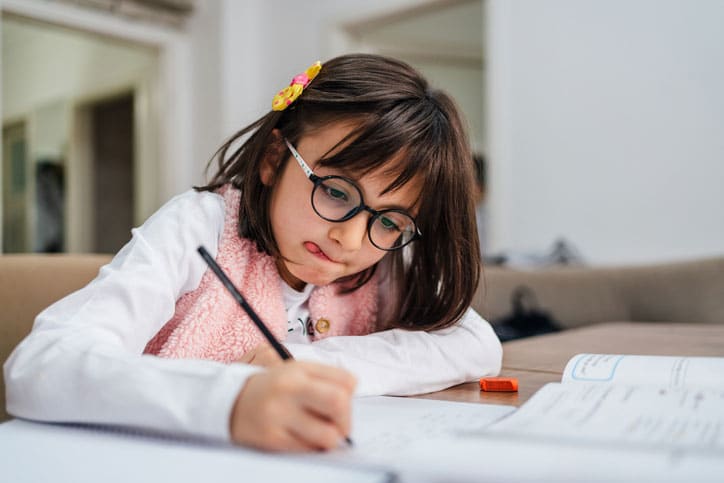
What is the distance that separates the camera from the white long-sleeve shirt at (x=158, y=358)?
539 millimetres

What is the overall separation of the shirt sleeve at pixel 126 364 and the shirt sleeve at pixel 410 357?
7.5 inches

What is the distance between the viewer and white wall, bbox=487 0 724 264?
8.41 feet

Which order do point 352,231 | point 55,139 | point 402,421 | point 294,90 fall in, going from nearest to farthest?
point 402,421, point 352,231, point 294,90, point 55,139

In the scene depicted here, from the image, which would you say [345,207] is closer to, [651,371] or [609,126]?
[651,371]

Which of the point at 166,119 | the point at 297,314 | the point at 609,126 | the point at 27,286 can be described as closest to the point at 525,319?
the point at 609,126

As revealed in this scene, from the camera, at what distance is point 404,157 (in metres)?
0.91

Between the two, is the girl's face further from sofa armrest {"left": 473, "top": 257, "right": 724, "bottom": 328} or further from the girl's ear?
sofa armrest {"left": 473, "top": 257, "right": 724, "bottom": 328}

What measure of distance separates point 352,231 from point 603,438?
1.47 ft

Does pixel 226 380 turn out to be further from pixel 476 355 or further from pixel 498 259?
pixel 498 259

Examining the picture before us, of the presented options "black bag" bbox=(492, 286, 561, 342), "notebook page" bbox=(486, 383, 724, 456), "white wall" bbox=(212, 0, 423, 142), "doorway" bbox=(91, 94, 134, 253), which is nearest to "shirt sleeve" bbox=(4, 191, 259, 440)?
"notebook page" bbox=(486, 383, 724, 456)

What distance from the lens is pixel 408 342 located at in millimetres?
896

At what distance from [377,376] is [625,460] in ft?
1.30

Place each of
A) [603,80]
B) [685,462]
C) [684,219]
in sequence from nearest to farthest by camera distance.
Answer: [685,462], [684,219], [603,80]

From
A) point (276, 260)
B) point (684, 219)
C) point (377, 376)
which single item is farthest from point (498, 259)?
point (377, 376)
